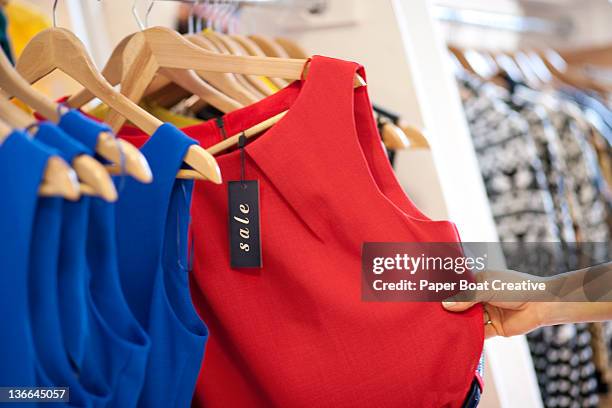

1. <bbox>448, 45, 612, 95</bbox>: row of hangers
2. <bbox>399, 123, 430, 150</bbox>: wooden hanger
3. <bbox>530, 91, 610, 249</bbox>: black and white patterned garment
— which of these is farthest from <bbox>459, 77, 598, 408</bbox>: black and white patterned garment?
<bbox>399, 123, 430, 150</bbox>: wooden hanger

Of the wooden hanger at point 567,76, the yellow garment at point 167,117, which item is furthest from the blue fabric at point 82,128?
the wooden hanger at point 567,76

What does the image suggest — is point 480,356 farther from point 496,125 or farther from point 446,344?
point 496,125

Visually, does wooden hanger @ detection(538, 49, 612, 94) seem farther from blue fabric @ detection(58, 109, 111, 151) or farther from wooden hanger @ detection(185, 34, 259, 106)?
blue fabric @ detection(58, 109, 111, 151)

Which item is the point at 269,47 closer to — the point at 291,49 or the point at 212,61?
the point at 291,49

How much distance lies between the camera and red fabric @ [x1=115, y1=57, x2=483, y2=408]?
84 centimetres

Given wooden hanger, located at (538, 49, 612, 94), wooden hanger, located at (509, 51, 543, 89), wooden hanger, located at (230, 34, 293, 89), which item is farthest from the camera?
wooden hanger, located at (538, 49, 612, 94)

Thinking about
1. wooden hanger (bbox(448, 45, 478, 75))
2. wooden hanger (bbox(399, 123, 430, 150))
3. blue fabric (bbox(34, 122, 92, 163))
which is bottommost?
blue fabric (bbox(34, 122, 92, 163))

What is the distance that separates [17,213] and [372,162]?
449 millimetres

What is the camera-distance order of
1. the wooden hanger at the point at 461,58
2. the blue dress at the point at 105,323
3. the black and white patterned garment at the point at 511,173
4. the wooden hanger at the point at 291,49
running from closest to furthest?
the blue dress at the point at 105,323
the wooden hanger at the point at 291,49
the black and white patterned garment at the point at 511,173
the wooden hanger at the point at 461,58

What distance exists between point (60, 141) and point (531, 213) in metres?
1.43

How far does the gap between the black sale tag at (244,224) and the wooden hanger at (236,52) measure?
0.87 feet

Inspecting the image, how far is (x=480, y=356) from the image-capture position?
2.79ft

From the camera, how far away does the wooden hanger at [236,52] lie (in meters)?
1.11

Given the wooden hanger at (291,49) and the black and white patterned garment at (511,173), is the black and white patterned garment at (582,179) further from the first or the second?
the wooden hanger at (291,49)
